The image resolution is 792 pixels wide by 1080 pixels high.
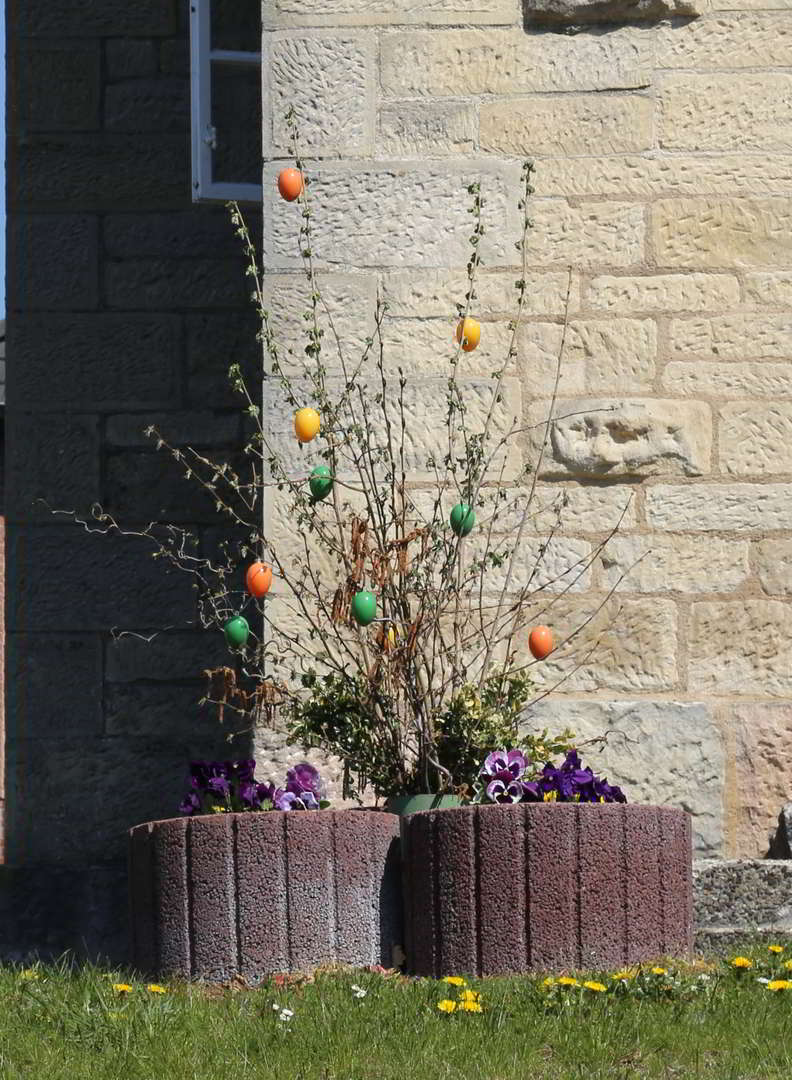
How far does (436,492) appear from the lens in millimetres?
5027

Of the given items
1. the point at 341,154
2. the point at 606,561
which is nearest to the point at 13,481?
the point at 341,154

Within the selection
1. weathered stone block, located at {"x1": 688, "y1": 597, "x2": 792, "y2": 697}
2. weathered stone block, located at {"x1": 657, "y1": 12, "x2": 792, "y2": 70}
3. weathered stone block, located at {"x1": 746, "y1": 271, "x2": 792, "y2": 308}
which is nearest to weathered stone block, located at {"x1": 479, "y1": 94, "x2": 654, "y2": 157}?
weathered stone block, located at {"x1": 657, "y1": 12, "x2": 792, "y2": 70}

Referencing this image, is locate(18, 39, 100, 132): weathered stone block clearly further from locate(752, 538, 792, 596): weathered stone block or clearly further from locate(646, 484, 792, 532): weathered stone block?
locate(752, 538, 792, 596): weathered stone block

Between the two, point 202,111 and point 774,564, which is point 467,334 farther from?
point 202,111

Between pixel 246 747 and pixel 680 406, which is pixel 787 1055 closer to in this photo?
pixel 680 406

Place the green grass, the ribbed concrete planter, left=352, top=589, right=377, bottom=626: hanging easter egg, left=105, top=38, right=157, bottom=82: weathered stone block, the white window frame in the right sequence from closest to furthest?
1. the green grass
2. the ribbed concrete planter
3. left=352, top=589, right=377, bottom=626: hanging easter egg
4. the white window frame
5. left=105, top=38, right=157, bottom=82: weathered stone block

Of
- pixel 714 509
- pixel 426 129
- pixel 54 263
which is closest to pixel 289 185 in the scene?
pixel 426 129

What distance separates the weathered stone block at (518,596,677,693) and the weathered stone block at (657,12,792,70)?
4.77 feet

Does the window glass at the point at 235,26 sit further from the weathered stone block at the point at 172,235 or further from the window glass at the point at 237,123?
the weathered stone block at the point at 172,235

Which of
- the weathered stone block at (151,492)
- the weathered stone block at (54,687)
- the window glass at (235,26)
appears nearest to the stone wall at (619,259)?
the window glass at (235,26)

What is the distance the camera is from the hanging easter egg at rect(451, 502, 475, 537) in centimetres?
448

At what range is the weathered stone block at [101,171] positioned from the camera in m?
6.40

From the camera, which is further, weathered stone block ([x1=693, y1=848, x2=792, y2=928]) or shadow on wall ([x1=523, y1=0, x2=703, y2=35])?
shadow on wall ([x1=523, y1=0, x2=703, y2=35])

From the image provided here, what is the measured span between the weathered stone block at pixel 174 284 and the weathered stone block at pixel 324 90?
1246mm
